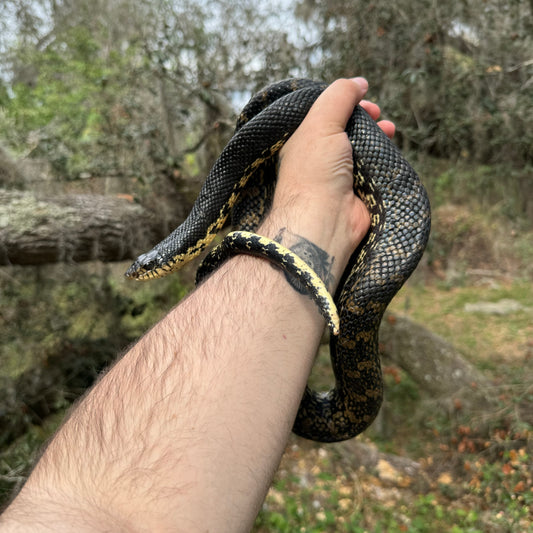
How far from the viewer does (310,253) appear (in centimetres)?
192

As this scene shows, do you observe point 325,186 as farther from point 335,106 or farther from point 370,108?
point 370,108

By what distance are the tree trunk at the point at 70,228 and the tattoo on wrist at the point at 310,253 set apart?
333cm

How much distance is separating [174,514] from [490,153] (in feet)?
19.0

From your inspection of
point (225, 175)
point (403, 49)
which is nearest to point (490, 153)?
point (403, 49)

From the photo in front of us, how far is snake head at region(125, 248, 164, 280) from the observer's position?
10.1 feet

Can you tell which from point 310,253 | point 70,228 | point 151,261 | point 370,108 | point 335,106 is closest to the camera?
point 310,253

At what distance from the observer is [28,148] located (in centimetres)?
522

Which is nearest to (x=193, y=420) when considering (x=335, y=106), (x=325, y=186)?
(x=325, y=186)

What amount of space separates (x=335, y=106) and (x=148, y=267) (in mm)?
1731

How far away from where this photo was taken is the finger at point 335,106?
88.9 inches

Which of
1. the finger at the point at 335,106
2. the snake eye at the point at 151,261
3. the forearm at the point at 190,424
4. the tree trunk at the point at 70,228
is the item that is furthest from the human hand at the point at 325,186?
the tree trunk at the point at 70,228

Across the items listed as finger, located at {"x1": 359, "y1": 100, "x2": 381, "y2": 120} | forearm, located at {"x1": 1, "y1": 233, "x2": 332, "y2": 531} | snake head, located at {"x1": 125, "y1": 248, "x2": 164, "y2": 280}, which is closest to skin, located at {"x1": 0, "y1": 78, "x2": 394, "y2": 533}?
forearm, located at {"x1": 1, "y1": 233, "x2": 332, "y2": 531}

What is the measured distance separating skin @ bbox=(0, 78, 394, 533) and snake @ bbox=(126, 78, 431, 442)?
0.20 metres

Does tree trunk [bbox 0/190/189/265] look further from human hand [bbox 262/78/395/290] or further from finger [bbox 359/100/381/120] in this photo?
finger [bbox 359/100/381/120]
